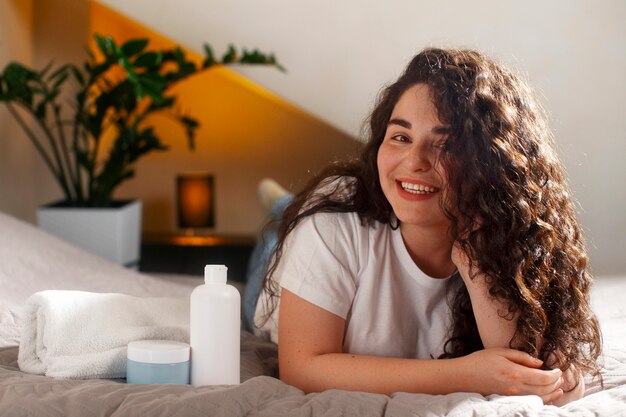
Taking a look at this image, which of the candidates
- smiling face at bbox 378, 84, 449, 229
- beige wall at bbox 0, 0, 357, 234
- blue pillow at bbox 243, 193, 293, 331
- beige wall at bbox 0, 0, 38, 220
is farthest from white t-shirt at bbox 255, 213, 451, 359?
beige wall at bbox 0, 0, 357, 234

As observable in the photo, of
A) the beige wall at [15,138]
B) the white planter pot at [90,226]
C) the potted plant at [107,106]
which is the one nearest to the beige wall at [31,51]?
the beige wall at [15,138]

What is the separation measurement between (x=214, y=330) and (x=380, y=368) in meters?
0.26

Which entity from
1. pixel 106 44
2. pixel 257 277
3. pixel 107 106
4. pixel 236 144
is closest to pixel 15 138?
pixel 107 106

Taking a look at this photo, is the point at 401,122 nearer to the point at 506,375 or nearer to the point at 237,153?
the point at 506,375

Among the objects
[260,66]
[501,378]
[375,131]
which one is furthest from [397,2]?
[501,378]

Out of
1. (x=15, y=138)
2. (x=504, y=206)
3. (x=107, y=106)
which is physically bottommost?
(x=504, y=206)

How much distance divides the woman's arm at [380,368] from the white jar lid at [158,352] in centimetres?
18

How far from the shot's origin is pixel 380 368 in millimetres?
1473

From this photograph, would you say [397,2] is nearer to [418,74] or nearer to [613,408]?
[418,74]

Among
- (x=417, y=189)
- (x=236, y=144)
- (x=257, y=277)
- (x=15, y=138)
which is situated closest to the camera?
(x=417, y=189)

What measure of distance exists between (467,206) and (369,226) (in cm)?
20

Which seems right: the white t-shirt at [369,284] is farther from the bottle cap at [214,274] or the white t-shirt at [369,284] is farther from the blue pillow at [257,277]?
the blue pillow at [257,277]

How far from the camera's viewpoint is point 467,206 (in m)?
1.51

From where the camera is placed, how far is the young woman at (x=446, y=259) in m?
1.49
